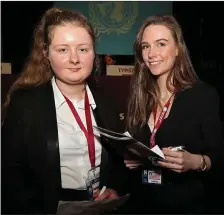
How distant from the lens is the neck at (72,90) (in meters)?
1.76

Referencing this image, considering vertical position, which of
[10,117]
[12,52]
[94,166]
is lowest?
[94,166]

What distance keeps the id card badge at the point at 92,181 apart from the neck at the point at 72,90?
0.41 m

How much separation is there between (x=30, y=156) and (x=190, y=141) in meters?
0.85

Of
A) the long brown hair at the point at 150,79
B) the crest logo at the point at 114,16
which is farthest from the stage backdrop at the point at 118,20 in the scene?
the long brown hair at the point at 150,79

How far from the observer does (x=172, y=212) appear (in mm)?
1773

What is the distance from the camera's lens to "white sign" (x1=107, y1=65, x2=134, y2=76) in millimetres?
3254

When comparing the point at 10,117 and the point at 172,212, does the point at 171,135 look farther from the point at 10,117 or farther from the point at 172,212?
the point at 10,117

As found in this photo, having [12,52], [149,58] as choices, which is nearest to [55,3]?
[12,52]

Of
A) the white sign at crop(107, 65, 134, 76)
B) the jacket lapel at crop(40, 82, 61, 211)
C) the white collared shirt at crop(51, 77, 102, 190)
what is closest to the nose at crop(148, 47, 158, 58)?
the white collared shirt at crop(51, 77, 102, 190)

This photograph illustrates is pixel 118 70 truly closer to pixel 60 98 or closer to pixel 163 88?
pixel 163 88

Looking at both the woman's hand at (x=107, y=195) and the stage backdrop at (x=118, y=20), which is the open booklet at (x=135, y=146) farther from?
the stage backdrop at (x=118, y=20)

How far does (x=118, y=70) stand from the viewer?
10.8 ft

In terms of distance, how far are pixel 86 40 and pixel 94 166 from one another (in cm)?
→ 66

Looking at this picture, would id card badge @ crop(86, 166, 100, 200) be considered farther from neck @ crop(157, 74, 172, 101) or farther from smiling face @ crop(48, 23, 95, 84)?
neck @ crop(157, 74, 172, 101)
